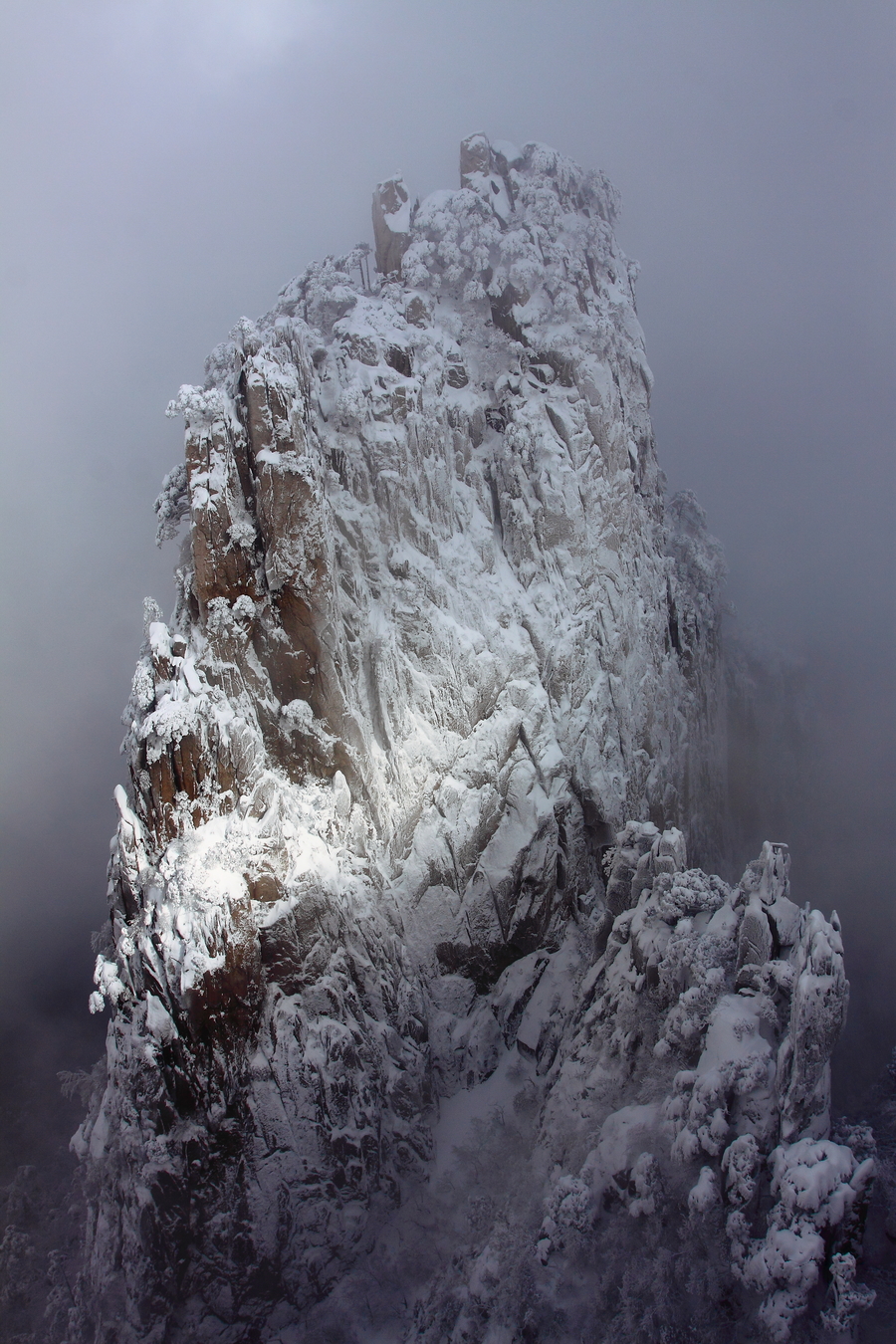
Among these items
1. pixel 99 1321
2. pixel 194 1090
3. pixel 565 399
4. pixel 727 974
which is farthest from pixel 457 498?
pixel 99 1321

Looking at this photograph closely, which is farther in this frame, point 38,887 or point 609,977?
point 38,887

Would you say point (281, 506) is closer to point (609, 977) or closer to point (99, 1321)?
point (609, 977)

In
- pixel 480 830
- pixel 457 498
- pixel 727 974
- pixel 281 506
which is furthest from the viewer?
pixel 457 498

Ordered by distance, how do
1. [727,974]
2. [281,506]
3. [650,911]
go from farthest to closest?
[281,506] < [650,911] < [727,974]

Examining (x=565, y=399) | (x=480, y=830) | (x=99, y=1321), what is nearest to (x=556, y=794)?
(x=480, y=830)

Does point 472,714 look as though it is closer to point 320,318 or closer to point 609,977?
point 609,977

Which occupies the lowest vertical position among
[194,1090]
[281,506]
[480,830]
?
[194,1090]

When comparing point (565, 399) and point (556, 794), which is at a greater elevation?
point (565, 399)
